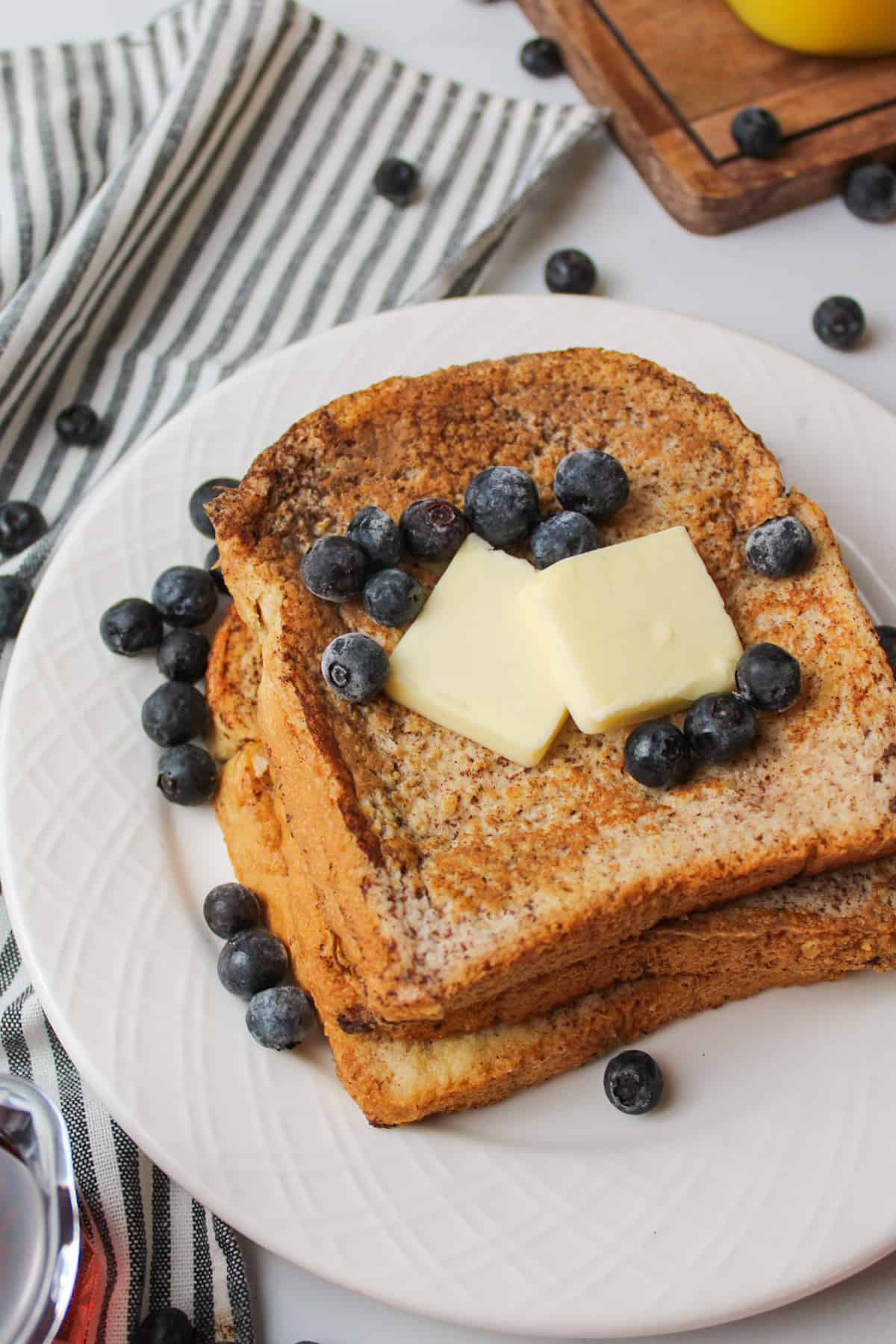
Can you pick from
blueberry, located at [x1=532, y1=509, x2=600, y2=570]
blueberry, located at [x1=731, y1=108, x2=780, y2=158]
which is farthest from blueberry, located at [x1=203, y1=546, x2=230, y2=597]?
blueberry, located at [x1=731, y1=108, x2=780, y2=158]

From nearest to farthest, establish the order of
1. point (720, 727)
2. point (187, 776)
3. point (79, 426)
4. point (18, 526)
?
point (720, 727), point (187, 776), point (18, 526), point (79, 426)

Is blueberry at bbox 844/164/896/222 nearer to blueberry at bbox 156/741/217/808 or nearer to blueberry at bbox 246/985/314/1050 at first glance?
blueberry at bbox 156/741/217/808

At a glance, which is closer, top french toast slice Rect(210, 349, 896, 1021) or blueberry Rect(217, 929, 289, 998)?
top french toast slice Rect(210, 349, 896, 1021)

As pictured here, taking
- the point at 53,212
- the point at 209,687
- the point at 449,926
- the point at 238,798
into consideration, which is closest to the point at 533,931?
the point at 449,926

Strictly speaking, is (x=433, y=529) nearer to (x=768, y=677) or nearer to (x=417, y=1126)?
(x=768, y=677)

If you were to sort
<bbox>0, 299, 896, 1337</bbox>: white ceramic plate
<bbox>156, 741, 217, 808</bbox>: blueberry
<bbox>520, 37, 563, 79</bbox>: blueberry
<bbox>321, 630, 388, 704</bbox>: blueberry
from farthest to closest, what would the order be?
<bbox>520, 37, 563, 79</bbox>: blueberry → <bbox>156, 741, 217, 808</bbox>: blueberry → <bbox>321, 630, 388, 704</bbox>: blueberry → <bbox>0, 299, 896, 1337</bbox>: white ceramic plate

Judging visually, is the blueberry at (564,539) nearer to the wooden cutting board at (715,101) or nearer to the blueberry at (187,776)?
the blueberry at (187,776)

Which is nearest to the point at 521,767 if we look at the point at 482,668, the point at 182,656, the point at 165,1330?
the point at 482,668
